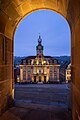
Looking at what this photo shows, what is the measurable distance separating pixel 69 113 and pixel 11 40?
16.9ft

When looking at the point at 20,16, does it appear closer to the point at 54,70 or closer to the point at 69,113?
the point at 69,113

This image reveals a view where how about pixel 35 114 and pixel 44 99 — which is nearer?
pixel 35 114

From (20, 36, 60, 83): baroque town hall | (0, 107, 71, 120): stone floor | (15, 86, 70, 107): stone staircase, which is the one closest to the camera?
(0, 107, 71, 120): stone floor

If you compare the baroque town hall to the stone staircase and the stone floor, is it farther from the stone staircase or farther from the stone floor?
the stone floor

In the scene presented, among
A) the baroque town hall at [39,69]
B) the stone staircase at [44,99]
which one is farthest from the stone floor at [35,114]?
the baroque town hall at [39,69]

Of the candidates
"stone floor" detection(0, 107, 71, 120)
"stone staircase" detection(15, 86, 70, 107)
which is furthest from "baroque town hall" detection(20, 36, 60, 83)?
"stone floor" detection(0, 107, 71, 120)

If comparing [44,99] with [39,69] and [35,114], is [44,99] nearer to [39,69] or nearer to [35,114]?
[35,114]

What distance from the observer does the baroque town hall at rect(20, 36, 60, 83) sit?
58.6 meters

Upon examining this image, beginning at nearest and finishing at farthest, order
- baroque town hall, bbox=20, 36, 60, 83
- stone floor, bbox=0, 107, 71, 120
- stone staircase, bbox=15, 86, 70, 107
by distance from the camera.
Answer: stone floor, bbox=0, 107, 71, 120, stone staircase, bbox=15, 86, 70, 107, baroque town hall, bbox=20, 36, 60, 83

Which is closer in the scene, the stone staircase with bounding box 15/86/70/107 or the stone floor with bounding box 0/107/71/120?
the stone floor with bounding box 0/107/71/120

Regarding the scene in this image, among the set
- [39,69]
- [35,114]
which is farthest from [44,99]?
[39,69]

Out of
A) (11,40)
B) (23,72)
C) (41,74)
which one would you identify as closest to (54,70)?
(41,74)

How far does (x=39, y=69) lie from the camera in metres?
60.1

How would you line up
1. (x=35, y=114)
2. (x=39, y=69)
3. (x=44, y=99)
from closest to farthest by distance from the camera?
(x=35, y=114), (x=44, y=99), (x=39, y=69)
